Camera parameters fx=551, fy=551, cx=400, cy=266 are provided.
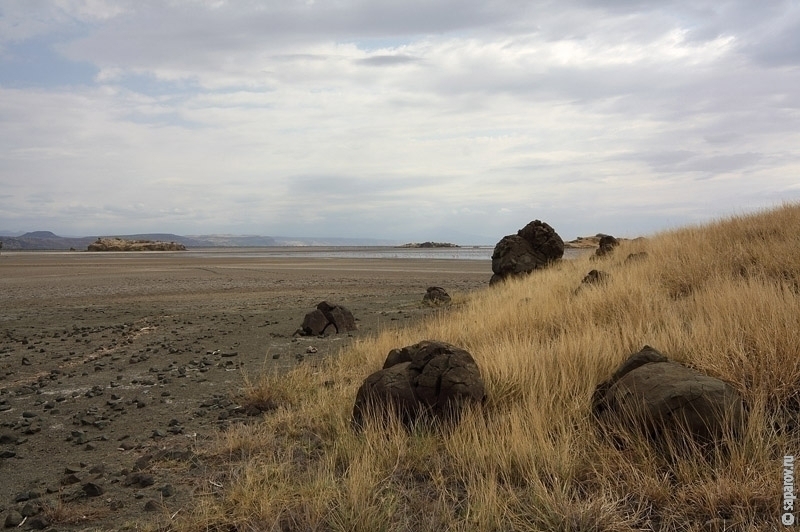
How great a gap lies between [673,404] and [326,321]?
349 inches

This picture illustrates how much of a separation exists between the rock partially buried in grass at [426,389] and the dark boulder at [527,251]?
501 inches

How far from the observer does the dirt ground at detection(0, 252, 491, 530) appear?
436 centimetres

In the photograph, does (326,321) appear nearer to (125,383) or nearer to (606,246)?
(125,383)

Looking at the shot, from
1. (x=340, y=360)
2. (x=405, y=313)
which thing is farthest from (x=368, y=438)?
(x=405, y=313)

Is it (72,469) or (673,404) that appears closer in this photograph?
(673,404)

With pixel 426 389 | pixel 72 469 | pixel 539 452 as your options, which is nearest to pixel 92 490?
pixel 72 469

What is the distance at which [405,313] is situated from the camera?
592 inches

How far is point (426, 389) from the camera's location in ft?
17.7

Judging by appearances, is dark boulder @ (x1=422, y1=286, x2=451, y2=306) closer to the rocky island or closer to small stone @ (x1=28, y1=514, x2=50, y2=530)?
small stone @ (x1=28, y1=514, x2=50, y2=530)

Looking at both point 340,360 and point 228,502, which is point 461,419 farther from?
point 340,360

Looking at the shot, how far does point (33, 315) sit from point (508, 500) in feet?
56.1

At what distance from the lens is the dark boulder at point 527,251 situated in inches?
718

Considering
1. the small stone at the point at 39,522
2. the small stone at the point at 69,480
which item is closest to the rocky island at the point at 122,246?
the small stone at the point at 69,480

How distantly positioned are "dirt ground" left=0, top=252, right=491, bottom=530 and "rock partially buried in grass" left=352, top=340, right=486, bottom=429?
171 cm
